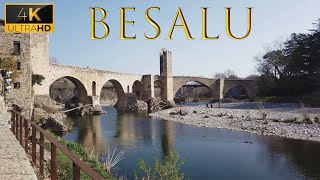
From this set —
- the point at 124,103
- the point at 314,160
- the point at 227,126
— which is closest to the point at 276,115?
the point at 227,126

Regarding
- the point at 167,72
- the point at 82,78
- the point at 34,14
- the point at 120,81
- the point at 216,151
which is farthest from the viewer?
the point at 167,72

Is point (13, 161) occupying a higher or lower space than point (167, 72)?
lower

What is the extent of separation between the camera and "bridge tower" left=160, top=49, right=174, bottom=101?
49.5 m

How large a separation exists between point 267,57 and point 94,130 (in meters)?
31.6

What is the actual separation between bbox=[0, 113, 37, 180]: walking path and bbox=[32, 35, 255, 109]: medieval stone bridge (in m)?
18.1

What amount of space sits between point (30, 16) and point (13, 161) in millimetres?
9570

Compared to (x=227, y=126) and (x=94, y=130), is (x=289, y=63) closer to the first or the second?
(x=227, y=126)

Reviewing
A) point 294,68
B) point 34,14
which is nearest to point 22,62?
point 34,14

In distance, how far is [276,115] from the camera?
23.8 meters

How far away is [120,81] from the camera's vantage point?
41500 mm

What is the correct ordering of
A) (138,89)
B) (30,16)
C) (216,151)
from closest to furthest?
1. (30,16)
2. (216,151)
3. (138,89)

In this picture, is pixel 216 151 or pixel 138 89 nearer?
pixel 216 151

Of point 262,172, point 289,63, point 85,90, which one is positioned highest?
point 289,63

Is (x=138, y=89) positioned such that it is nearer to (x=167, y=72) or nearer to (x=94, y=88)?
(x=167, y=72)
